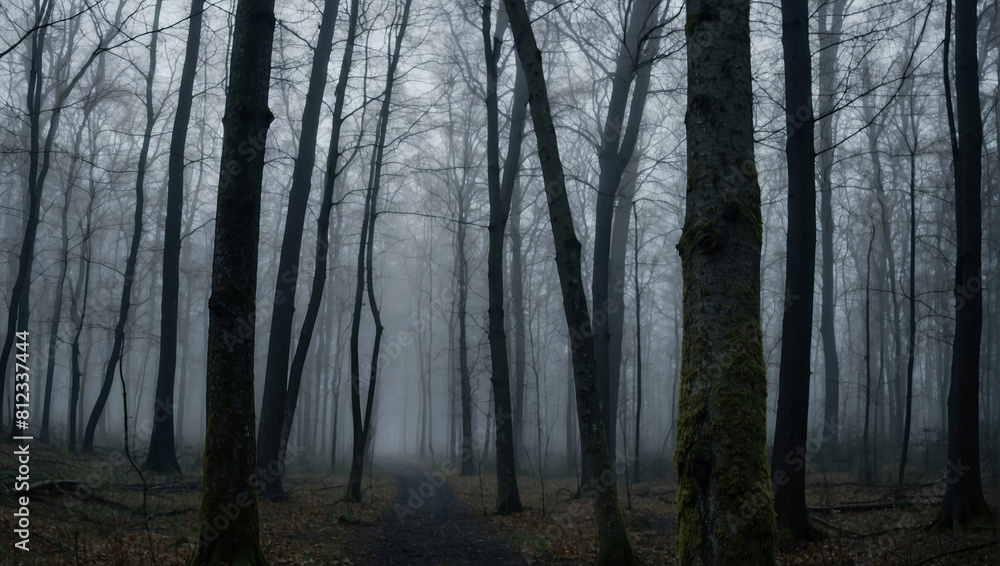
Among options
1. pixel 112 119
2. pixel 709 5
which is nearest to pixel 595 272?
pixel 709 5

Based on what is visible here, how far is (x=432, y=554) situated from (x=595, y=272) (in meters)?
7.51

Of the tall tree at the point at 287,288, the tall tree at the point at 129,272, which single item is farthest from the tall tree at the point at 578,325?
the tall tree at the point at 129,272

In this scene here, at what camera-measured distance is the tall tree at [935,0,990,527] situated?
718cm

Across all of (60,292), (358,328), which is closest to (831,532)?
(358,328)

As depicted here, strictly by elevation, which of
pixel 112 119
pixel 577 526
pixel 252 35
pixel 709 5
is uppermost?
pixel 112 119

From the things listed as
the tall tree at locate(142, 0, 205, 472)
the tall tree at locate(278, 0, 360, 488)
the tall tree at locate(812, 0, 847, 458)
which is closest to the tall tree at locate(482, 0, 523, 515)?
the tall tree at locate(278, 0, 360, 488)

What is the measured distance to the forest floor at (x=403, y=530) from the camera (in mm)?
6152

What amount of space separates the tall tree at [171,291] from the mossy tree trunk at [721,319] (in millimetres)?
12986

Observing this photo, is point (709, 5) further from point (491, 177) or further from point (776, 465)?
point (491, 177)

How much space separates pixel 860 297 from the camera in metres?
33.7

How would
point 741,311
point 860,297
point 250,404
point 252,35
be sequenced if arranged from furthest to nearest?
point 860,297 < point 252,35 < point 250,404 < point 741,311

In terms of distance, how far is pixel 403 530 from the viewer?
31.6 feet

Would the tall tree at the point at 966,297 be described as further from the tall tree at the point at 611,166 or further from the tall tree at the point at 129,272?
the tall tree at the point at 129,272

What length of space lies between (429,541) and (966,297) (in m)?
7.65
